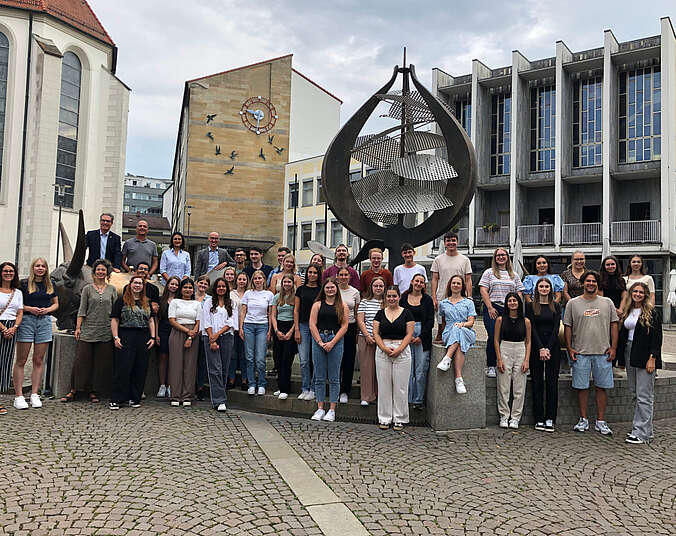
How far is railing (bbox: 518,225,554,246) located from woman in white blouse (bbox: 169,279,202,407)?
87.4ft

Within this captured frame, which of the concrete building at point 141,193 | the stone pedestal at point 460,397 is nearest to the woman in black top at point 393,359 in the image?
the stone pedestal at point 460,397

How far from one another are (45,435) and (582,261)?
23.2ft

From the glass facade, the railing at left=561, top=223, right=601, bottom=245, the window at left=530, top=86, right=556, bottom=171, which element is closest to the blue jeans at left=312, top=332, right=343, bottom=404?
the railing at left=561, top=223, right=601, bottom=245

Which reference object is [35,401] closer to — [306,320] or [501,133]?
[306,320]

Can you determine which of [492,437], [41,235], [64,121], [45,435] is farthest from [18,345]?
[64,121]

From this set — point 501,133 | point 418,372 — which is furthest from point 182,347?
point 501,133

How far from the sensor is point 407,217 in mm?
11781

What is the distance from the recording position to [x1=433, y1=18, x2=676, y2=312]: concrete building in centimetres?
2927

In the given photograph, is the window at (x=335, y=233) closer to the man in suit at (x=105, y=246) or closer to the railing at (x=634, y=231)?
the railing at (x=634, y=231)

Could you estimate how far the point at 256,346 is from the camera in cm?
806

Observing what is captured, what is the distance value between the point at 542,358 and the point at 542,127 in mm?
29159

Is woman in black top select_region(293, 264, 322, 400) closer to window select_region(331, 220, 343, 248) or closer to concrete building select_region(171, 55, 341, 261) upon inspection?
window select_region(331, 220, 343, 248)

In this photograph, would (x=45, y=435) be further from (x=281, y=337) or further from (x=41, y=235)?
(x=41, y=235)

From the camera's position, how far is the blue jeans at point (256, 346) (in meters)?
8.05
